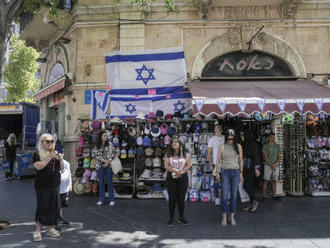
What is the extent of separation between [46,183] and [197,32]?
641 cm

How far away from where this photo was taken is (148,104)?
8.56 meters

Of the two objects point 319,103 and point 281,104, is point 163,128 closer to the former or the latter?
point 281,104

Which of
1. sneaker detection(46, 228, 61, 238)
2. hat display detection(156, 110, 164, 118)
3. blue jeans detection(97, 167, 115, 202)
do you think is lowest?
sneaker detection(46, 228, 61, 238)

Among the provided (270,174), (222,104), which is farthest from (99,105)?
(270,174)

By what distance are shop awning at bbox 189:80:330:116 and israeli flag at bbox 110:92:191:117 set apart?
0.53 metres

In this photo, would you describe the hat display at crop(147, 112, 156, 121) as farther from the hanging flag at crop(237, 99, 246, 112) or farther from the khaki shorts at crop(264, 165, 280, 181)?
the khaki shorts at crop(264, 165, 280, 181)

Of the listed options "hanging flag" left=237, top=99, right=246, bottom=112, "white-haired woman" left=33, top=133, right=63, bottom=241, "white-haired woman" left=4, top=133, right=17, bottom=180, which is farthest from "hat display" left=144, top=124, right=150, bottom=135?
"white-haired woman" left=4, top=133, right=17, bottom=180

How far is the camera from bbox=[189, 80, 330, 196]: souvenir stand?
7035mm

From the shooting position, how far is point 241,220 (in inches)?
242

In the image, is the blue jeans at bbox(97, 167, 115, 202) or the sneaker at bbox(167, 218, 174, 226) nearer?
the sneaker at bbox(167, 218, 174, 226)

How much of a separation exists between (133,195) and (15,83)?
842 inches

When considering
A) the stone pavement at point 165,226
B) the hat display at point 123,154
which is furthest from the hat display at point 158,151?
the stone pavement at point 165,226

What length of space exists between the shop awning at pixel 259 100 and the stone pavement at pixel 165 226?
2.24m

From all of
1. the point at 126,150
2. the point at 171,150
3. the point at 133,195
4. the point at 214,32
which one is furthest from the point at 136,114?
the point at 214,32
